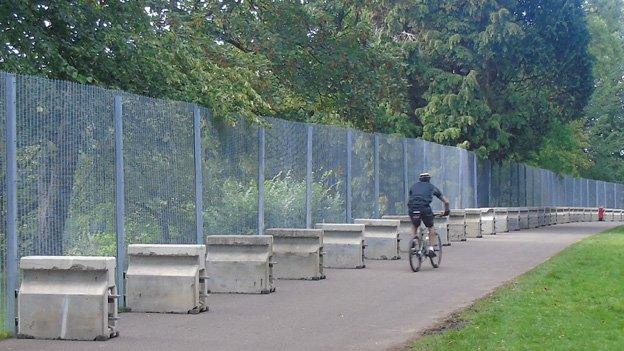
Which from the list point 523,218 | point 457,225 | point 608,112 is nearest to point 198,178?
point 457,225

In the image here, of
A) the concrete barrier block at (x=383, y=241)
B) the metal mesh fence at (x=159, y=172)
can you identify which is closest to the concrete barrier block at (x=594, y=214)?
the metal mesh fence at (x=159, y=172)

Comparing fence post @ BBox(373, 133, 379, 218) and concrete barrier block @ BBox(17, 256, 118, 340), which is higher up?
fence post @ BBox(373, 133, 379, 218)

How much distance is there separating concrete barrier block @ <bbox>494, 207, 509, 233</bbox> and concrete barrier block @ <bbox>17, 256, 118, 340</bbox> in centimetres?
3000

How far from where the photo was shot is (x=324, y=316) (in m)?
13.7

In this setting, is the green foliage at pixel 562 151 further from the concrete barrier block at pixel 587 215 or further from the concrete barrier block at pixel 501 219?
the concrete barrier block at pixel 501 219

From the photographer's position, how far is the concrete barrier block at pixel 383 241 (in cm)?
2442

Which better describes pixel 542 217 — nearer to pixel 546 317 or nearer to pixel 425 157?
pixel 425 157

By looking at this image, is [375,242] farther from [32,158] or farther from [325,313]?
[32,158]

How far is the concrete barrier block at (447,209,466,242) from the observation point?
108 ft

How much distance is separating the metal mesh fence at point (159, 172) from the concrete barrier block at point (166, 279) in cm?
67

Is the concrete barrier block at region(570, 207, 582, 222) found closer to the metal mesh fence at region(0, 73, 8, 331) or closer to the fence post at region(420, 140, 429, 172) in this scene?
the fence post at region(420, 140, 429, 172)

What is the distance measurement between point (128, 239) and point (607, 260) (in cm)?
1123

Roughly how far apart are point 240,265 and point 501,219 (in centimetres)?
2596

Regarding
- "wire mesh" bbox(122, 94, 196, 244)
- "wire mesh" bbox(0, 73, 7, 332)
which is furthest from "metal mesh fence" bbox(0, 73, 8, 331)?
"wire mesh" bbox(122, 94, 196, 244)
